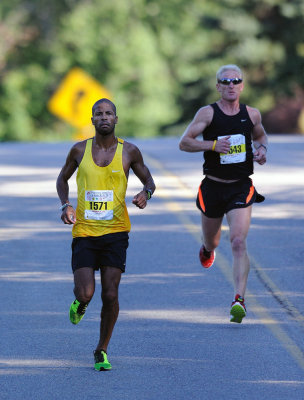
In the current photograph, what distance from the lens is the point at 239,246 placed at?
906 cm

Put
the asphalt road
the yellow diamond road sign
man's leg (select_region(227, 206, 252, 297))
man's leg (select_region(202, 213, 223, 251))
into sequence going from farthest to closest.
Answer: the yellow diamond road sign
man's leg (select_region(202, 213, 223, 251))
man's leg (select_region(227, 206, 252, 297))
the asphalt road

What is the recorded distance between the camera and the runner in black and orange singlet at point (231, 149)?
9.16m

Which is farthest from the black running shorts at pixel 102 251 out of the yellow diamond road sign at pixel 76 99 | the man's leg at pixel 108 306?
the yellow diamond road sign at pixel 76 99

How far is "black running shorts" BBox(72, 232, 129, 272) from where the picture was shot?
24.6 ft

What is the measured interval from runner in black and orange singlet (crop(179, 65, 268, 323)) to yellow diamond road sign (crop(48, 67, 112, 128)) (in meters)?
31.3

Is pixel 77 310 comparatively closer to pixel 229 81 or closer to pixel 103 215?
pixel 103 215

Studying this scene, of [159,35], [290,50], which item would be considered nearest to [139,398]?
[290,50]

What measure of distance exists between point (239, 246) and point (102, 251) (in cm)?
179

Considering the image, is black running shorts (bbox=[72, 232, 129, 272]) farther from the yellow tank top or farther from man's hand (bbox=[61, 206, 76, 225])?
man's hand (bbox=[61, 206, 76, 225])

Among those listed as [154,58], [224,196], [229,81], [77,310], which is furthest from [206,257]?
[154,58]

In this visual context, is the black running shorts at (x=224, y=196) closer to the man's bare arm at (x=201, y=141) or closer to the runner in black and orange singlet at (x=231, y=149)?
the runner in black and orange singlet at (x=231, y=149)

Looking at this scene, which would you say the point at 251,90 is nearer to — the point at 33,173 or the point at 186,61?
the point at 186,61

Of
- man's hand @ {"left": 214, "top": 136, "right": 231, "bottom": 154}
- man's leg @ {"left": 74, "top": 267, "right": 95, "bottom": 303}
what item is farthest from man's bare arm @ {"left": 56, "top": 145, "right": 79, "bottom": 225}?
man's hand @ {"left": 214, "top": 136, "right": 231, "bottom": 154}

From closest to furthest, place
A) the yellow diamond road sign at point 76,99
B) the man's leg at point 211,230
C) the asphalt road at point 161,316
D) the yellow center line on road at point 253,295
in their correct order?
1. the asphalt road at point 161,316
2. the yellow center line on road at point 253,295
3. the man's leg at point 211,230
4. the yellow diamond road sign at point 76,99
